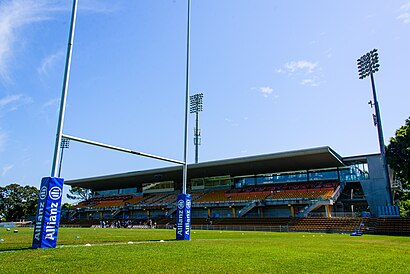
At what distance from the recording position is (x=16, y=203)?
68.5 metres

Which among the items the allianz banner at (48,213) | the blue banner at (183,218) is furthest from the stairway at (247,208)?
the allianz banner at (48,213)

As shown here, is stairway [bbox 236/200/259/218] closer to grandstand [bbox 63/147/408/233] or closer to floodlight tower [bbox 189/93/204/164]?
grandstand [bbox 63/147/408/233]

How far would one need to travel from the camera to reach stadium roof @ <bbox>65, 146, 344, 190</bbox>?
36312 millimetres

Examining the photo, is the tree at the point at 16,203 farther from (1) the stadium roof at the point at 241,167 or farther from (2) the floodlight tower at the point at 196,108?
(2) the floodlight tower at the point at 196,108

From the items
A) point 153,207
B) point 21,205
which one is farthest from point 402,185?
point 21,205

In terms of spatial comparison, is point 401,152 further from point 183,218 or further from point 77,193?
point 77,193

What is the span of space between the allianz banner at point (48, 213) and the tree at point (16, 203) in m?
67.3

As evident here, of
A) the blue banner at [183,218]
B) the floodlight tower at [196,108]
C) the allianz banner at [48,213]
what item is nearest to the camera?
the allianz banner at [48,213]

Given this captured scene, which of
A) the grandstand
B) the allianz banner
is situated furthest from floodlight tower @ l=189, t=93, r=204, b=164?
the allianz banner

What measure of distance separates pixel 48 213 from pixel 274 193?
34.1 metres

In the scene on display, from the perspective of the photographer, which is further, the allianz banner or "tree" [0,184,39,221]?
"tree" [0,184,39,221]

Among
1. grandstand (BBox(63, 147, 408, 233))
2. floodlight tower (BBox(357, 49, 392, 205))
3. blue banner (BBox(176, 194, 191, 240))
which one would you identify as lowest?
blue banner (BBox(176, 194, 191, 240))

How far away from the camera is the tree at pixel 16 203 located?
6769 centimetres

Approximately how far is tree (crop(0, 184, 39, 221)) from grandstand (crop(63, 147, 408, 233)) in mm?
21277
